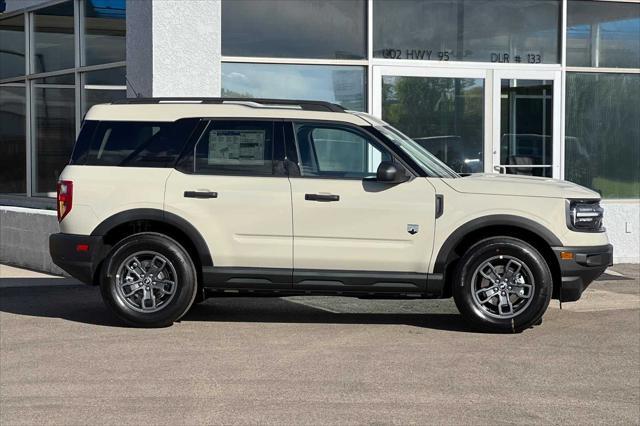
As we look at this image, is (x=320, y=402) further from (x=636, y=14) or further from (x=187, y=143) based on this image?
(x=636, y=14)

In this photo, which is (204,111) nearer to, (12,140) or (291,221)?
(291,221)

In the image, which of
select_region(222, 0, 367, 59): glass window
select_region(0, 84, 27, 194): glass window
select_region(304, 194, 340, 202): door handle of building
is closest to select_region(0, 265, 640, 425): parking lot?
select_region(304, 194, 340, 202): door handle of building

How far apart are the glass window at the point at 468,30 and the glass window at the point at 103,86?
3401 mm

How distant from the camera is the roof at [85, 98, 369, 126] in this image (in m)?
8.85

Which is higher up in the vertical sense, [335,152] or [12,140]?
[12,140]

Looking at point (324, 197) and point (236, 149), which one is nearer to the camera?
point (324, 197)

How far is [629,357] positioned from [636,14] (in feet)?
25.2

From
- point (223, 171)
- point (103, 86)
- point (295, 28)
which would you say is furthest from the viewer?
point (103, 86)

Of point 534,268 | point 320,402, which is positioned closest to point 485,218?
point 534,268

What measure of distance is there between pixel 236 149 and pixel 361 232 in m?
1.35

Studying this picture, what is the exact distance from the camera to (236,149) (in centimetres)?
881

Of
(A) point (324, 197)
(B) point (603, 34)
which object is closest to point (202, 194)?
(A) point (324, 197)

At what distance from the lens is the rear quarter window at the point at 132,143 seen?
879cm

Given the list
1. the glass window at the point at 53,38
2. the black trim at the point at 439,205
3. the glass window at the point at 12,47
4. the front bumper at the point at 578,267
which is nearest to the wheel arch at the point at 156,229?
the black trim at the point at 439,205
